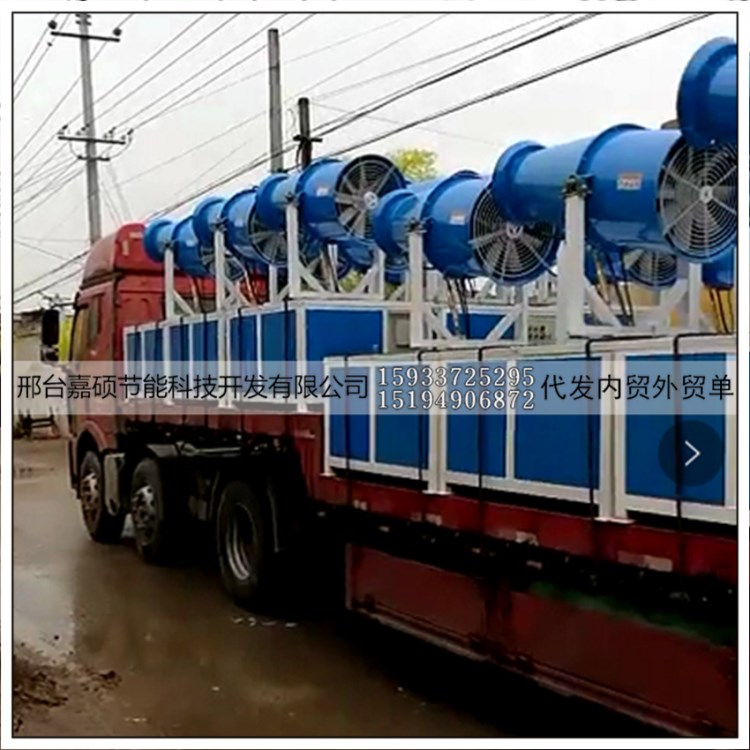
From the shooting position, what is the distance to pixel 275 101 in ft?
13.4

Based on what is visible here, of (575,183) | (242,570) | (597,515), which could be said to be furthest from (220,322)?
(597,515)

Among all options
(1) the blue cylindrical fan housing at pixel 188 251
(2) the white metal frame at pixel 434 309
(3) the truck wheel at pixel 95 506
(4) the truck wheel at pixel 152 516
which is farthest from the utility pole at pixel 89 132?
(3) the truck wheel at pixel 95 506

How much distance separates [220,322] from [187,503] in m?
1.37

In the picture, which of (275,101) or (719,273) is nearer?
(719,273)

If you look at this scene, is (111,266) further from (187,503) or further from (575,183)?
(575,183)

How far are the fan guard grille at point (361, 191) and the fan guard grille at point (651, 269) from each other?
1.43m

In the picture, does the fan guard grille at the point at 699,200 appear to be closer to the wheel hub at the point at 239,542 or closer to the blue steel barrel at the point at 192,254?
the wheel hub at the point at 239,542

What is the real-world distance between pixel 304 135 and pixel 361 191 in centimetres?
44

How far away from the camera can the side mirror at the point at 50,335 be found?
4590 millimetres

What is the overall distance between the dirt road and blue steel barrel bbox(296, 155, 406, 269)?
1.63 metres

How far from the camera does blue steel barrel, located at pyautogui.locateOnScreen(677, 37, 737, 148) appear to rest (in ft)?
8.90

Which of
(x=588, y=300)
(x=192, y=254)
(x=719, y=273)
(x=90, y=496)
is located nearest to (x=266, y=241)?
(x=192, y=254)

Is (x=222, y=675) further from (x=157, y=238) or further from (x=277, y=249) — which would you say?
(x=157, y=238)

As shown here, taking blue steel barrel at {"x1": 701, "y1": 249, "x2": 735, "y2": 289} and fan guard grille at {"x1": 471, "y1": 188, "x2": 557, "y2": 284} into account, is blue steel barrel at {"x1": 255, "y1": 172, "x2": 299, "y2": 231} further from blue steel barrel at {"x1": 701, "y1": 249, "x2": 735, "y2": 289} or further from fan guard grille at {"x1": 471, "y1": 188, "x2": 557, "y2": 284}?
blue steel barrel at {"x1": 701, "y1": 249, "x2": 735, "y2": 289}
